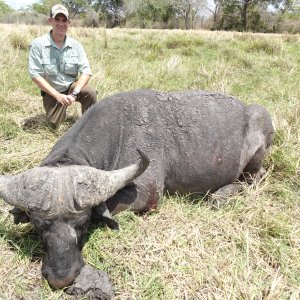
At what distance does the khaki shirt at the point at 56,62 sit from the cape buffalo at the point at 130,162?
186 cm

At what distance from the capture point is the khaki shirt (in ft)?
16.6

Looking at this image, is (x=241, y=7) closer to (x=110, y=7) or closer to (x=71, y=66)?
(x=110, y=7)

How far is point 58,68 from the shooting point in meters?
5.23

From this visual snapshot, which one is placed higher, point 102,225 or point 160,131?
point 160,131

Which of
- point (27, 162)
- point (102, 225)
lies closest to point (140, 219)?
point (102, 225)

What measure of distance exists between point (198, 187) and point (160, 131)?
0.72m

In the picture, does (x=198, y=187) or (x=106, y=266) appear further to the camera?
(x=198, y=187)

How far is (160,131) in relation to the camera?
3619 mm

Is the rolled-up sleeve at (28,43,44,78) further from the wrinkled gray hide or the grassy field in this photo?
the wrinkled gray hide

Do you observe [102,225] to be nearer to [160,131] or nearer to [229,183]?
[160,131]

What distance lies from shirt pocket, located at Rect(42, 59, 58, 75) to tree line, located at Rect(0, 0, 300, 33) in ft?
99.8

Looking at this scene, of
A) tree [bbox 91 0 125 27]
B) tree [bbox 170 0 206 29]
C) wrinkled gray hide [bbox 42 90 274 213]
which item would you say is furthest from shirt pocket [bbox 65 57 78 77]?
tree [bbox 91 0 125 27]

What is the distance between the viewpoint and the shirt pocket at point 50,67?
200 inches

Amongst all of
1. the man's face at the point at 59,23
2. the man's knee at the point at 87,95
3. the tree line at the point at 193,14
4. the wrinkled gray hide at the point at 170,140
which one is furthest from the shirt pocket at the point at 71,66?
the tree line at the point at 193,14
